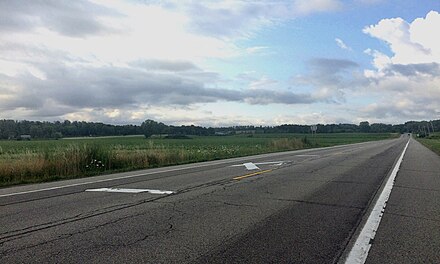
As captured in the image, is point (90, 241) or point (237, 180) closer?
point (90, 241)

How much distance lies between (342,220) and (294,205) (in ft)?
4.64

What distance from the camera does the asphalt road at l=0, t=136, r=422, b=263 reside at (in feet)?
16.0

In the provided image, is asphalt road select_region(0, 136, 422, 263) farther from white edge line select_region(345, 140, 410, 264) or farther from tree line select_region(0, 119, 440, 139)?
tree line select_region(0, 119, 440, 139)

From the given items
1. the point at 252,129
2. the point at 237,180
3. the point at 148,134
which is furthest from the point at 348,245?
the point at 252,129

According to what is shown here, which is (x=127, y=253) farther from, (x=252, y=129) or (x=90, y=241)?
(x=252, y=129)

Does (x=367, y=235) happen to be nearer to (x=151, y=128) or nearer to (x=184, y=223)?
(x=184, y=223)

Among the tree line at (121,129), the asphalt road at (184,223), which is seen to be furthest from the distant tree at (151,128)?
the asphalt road at (184,223)

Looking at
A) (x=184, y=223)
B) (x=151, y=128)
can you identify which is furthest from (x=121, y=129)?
(x=184, y=223)

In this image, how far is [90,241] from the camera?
540 cm

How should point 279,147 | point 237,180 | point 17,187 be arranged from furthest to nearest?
point 279,147, point 237,180, point 17,187

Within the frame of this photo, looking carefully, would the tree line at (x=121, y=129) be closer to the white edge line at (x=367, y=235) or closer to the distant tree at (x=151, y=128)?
the distant tree at (x=151, y=128)

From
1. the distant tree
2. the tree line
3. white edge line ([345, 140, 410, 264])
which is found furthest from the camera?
the distant tree

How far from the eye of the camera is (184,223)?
648 cm

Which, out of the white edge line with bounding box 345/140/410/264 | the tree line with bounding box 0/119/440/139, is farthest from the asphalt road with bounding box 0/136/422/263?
the tree line with bounding box 0/119/440/139
